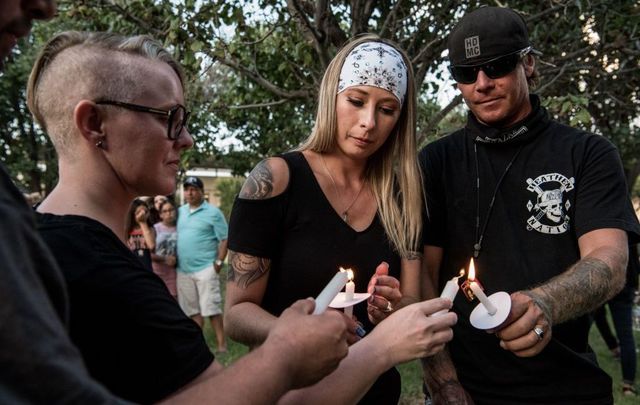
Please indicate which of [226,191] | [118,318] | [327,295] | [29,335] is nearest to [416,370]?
[327,295]

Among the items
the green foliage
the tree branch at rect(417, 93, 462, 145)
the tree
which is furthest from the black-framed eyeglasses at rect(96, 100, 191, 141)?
the green foliage

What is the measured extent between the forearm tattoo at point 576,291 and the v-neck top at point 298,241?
757mm

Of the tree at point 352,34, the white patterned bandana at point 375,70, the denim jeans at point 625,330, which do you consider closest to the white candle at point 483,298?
the white patterned bandana at point 375,70

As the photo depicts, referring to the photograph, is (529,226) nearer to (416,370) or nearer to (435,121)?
(435,121)

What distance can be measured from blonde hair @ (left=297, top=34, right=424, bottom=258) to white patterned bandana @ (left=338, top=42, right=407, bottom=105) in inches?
2.1

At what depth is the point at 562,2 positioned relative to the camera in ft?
17.3

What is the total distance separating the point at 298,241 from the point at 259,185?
11.9 inches

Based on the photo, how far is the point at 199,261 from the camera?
882 centimetres

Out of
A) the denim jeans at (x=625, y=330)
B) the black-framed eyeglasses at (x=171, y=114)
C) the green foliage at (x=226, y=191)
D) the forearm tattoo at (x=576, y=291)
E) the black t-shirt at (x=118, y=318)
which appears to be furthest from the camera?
the green foliage at (x=226, y=191)

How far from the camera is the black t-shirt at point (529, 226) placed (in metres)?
2.58

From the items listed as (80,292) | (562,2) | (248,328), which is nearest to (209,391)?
(80,292)

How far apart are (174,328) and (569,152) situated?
2046 millimetres

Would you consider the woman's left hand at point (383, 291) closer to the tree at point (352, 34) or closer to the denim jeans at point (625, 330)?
the tree at point (352, 34)

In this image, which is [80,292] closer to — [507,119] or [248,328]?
[248,328]
